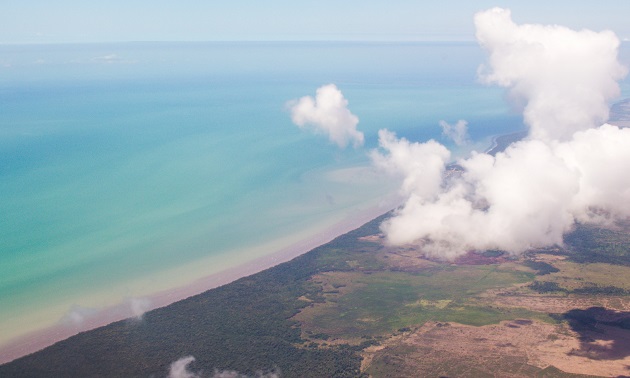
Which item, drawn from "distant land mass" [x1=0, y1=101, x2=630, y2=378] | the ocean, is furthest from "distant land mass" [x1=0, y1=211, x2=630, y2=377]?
the ocean

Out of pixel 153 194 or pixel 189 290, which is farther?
pixel 153 194

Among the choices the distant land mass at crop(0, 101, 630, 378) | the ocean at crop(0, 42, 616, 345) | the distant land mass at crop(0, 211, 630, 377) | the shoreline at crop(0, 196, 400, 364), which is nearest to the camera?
the distant land mass at crop(0, 101, 630, 378)

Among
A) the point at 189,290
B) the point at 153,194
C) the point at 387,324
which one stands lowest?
the point at 387,324

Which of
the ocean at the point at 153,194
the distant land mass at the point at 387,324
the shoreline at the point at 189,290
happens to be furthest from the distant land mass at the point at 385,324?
the ocean at the point at 153,194

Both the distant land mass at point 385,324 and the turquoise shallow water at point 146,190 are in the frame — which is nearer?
the distant land mass at point 385,324

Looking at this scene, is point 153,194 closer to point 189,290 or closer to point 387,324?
point 189,290

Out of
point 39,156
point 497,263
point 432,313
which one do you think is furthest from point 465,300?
point 39,156

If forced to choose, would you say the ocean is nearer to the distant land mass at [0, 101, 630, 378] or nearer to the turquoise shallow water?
the turquoise shallow water

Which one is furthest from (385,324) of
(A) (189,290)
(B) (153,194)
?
(B) (153,194)

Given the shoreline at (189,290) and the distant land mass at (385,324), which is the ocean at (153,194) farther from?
the distant land mass at (385,324)
